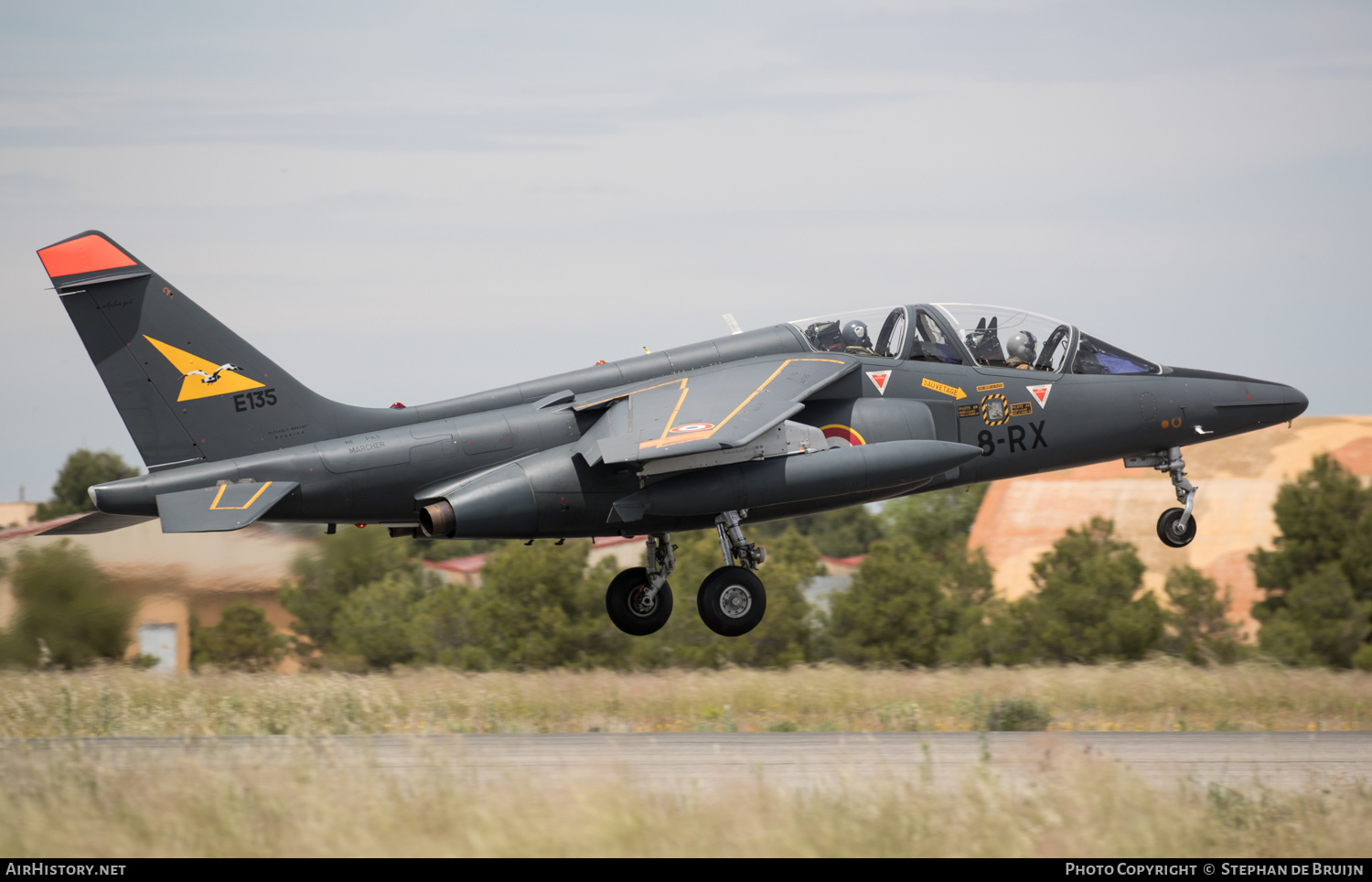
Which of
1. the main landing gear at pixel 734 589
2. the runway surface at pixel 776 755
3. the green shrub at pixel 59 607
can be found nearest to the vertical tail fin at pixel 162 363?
the runway surface at pixel 776 755

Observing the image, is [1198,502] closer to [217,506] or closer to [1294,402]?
[1294,402]

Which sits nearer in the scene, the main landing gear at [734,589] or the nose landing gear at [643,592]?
the main landing gear at [734,589]

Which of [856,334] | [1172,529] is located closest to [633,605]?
[856,334]

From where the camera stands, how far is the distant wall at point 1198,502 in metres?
57.2

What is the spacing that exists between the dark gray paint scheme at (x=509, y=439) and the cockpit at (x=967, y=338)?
232 millimetres

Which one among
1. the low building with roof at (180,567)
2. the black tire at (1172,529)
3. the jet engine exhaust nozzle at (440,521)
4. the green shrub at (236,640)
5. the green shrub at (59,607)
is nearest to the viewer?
the jet engine exhaust nozzle at (440,521)

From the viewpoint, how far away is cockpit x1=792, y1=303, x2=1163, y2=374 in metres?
15.7

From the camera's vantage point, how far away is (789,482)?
46.6 feet

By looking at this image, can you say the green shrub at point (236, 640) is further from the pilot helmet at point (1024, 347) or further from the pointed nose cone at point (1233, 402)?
the pointed nose cone at point (1233, 402)

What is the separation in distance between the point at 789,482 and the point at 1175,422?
577 centimetres

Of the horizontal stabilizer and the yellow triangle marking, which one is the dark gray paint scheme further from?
the horizontal stabilizer

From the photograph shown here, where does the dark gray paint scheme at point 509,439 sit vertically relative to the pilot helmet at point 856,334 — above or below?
below

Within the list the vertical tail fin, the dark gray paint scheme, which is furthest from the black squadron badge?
the vertical tail fin
